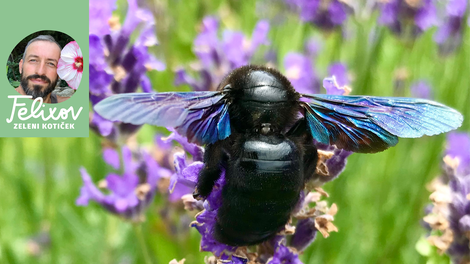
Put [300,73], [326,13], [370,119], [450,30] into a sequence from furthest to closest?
[450,30]
[326,13]
[300,73]
[370,119]

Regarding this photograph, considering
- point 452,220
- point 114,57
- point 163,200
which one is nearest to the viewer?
point 452,220

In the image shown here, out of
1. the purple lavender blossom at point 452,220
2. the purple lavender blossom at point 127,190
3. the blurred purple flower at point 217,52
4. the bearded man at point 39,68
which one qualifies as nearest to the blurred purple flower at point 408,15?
the blurred purple flower at point 217,52

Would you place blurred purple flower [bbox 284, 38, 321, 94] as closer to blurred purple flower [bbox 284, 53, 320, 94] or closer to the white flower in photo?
blurred purple flower [bbox 284, 53, 320, 94]

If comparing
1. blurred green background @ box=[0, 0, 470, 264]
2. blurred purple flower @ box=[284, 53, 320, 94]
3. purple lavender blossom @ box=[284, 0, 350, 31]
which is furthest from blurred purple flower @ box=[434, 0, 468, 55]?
blurred purple flower @ box=[284, 53, 320, 94]

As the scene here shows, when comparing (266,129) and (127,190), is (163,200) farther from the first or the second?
(266,129)

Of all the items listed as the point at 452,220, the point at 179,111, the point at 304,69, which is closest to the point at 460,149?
the point at 452,220

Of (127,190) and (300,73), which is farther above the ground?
(300,73)

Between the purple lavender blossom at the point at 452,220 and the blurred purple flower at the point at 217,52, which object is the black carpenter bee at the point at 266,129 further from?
the blurred purple flower at the point at 217,52
